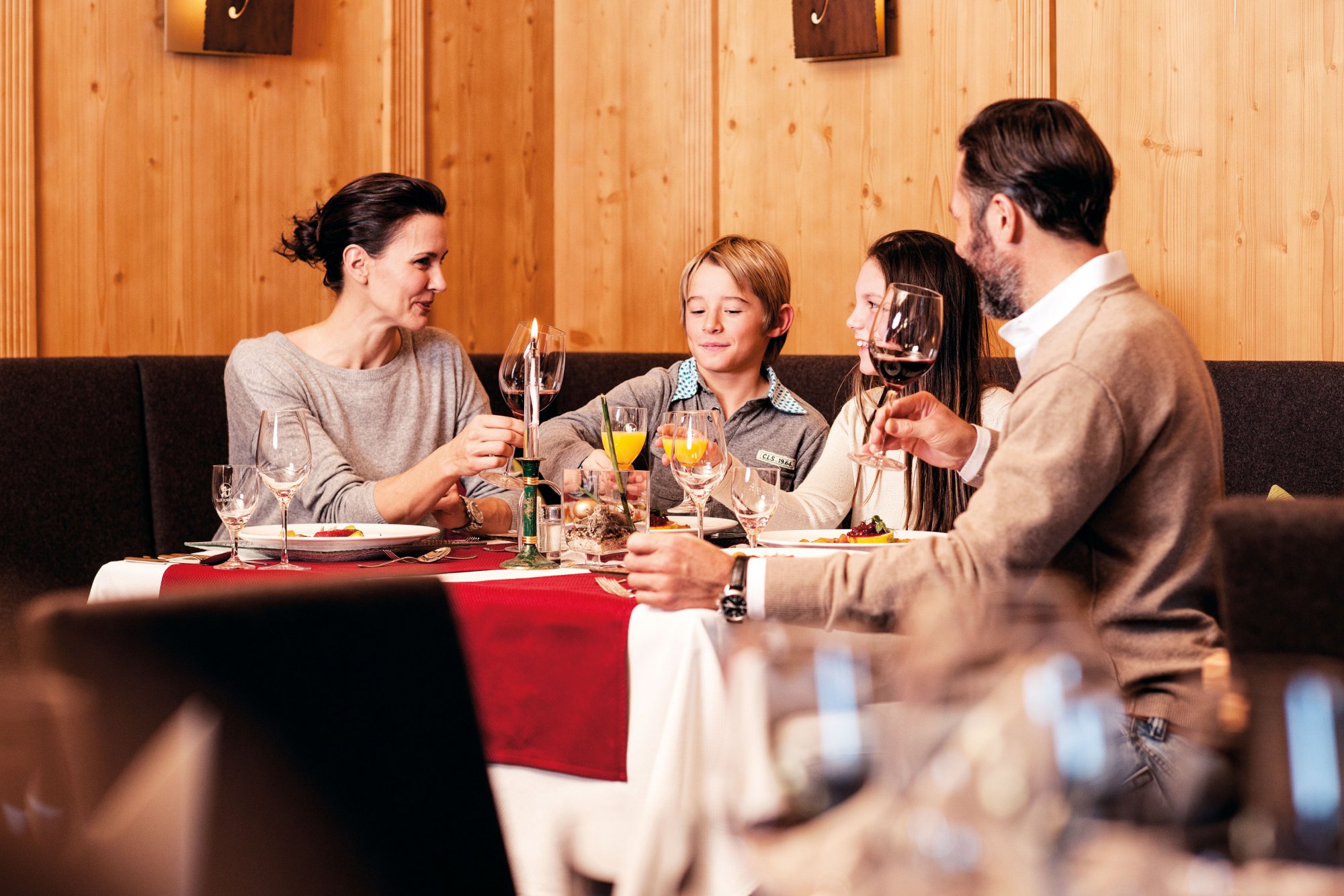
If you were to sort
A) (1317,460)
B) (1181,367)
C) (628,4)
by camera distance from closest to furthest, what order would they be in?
1. (1181,367)
2. (1317,460)
3. (628,4)

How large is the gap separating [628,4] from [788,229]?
108 cm

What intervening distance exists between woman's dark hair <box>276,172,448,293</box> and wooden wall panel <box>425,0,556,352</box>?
1.31 metres

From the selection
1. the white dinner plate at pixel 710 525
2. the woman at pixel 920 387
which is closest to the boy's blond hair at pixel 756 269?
the woman at pixel 920 387

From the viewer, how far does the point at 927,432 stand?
6.91 feet

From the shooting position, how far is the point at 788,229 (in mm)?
4484

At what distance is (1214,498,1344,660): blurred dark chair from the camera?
1.11 m

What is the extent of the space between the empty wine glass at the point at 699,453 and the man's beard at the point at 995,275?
0.45m

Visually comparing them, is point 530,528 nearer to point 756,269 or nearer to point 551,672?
point 551,672

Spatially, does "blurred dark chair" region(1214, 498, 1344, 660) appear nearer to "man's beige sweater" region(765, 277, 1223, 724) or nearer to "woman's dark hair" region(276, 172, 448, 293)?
"man's beige sweater" region(765, 277, 1223, 724)

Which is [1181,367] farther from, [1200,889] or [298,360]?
[298,360]

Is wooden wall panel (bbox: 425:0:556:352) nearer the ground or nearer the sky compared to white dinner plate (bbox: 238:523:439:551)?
nearer the sky

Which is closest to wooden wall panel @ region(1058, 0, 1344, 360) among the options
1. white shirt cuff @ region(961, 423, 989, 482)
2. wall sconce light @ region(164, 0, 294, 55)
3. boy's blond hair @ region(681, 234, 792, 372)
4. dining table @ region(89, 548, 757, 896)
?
boy's blond hair @ region(681, 234, 792, 372)

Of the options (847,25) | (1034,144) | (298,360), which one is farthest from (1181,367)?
(847,25)

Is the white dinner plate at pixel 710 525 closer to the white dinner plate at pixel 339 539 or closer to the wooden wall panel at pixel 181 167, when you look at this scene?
the white dinner plate at pixel 339 539
